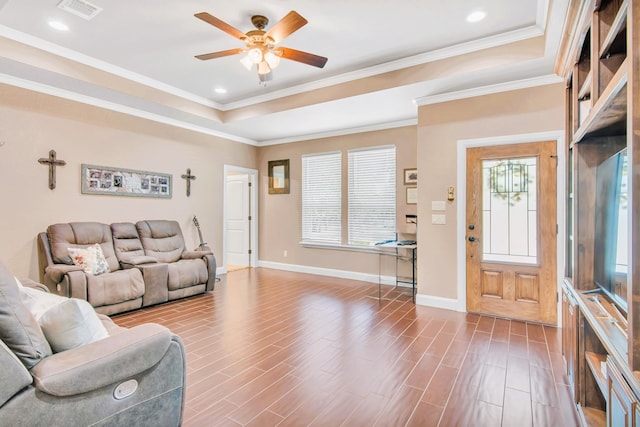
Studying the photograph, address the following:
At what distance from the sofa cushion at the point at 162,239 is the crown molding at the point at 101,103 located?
1.62m

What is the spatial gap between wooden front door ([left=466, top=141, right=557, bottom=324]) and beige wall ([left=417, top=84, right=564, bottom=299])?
20cm

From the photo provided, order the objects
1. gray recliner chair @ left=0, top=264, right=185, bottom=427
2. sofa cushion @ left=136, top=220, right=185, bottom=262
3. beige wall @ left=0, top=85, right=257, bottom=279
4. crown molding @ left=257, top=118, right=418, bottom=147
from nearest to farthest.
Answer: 1. gray recliner chair @ left=0, top=264, right=185, bottom=427
2. beige wall @ left=0, top=85, right=257, bottom=279
3. sofa cushion @ left=136, top=220, right=185, bottom=262
4. crown molding @ left=257, top=118, right=418, bottom=147

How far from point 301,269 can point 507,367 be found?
441cm

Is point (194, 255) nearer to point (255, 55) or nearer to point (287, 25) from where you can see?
point (255, 55)

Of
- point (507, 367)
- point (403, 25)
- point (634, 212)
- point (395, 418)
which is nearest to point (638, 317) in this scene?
point (634, 212)

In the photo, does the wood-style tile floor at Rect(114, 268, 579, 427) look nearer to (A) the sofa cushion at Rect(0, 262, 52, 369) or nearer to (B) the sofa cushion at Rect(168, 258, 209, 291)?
(B) the sofa cushion at Rect(168, 258, 209, 291)

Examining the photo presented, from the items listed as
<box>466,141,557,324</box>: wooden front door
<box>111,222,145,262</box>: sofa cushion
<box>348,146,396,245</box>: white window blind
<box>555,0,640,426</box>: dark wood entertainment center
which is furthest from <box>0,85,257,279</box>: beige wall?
<box>555,0,640,426</box>: dark wood entertainment center

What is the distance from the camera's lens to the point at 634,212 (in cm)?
110

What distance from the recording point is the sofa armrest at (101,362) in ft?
4.17

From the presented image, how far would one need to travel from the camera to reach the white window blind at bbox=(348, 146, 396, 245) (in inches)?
222

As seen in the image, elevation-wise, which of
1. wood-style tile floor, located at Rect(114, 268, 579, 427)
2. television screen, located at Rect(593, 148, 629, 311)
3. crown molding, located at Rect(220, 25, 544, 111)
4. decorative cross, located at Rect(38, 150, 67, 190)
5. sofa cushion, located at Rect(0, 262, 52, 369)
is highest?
crown molding, located at Rect(220, 25, 544, 111)

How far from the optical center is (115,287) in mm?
3811

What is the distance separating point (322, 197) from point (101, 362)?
5.21 meters

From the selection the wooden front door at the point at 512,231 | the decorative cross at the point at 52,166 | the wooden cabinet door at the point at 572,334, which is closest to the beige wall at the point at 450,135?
the wooden front door at the point at 512,231
